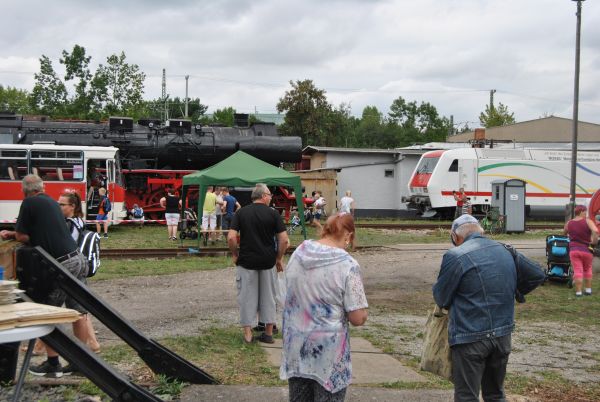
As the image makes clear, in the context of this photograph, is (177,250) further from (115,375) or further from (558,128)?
(558,128)

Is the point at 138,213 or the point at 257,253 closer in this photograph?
the point at 257,253

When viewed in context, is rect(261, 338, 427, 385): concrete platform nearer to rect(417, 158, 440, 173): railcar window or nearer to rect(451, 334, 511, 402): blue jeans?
rect(451, 334, 511, 402): blue jeans

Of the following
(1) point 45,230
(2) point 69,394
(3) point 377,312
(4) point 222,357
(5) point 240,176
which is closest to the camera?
(2) point 69,394

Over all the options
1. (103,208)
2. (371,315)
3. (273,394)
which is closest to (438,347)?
(273,394)

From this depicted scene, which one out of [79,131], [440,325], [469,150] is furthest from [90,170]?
[440,325]

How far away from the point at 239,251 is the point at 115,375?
13.8 ft

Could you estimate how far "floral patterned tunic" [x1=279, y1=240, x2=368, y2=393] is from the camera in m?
4.31

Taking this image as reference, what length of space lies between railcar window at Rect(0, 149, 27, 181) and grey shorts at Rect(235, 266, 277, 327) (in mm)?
17349

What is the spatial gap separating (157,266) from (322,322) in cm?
1151

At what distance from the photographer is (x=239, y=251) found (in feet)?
27.1

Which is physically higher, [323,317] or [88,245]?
[88,245]

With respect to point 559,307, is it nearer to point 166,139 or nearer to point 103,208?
point 103,208

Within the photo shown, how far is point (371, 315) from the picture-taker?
1086cm

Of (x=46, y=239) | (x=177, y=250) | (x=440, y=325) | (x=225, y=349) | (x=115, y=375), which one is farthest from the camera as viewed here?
(x=177, y=250)
